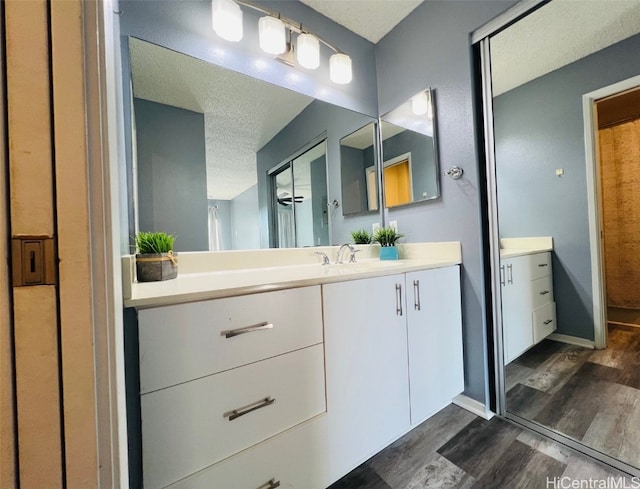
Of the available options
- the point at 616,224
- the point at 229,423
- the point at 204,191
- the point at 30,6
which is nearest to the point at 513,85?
the point at 616,224

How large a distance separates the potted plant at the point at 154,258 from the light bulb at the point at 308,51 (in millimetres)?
1299

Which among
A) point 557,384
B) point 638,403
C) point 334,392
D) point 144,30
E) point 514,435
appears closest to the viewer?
point 334,392

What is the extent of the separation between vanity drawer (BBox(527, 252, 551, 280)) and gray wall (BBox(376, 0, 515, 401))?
0.68 meters

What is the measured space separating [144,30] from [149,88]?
0.76 feet

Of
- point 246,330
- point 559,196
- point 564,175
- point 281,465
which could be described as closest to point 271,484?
point 281,465

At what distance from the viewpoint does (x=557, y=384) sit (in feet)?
5.05

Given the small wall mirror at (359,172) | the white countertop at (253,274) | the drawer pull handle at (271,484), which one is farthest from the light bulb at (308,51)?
the drawer pull handle at (271,484)

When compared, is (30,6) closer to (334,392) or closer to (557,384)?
(334,392)

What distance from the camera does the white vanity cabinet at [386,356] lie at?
0.91 metres

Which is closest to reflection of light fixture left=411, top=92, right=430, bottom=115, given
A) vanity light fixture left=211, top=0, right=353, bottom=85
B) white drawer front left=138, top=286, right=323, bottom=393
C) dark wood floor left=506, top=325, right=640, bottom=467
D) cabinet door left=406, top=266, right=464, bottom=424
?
vanity light fixture left=211, top=0, right=353, bottom=85

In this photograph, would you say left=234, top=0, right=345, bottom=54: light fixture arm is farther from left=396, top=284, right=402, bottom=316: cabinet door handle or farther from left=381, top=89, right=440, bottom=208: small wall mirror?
left=396, top=284, right=402, bottom=316: cabinet door handle

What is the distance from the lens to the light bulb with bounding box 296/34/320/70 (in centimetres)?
146

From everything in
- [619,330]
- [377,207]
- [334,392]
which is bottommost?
[619,330]

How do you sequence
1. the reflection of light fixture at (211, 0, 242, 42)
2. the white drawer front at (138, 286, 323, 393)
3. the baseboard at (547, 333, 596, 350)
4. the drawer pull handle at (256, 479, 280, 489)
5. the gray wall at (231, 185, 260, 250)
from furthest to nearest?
the baseboard at (547, 333, 596, 350) < the gray wall at (231, 185, 260, 250) < the reflection of light fixture at (211, 0, 242, 42) < the drawer pull handle at (256, 479, 280, 489) < the white drawer front at (138, 286, 323, 393)
